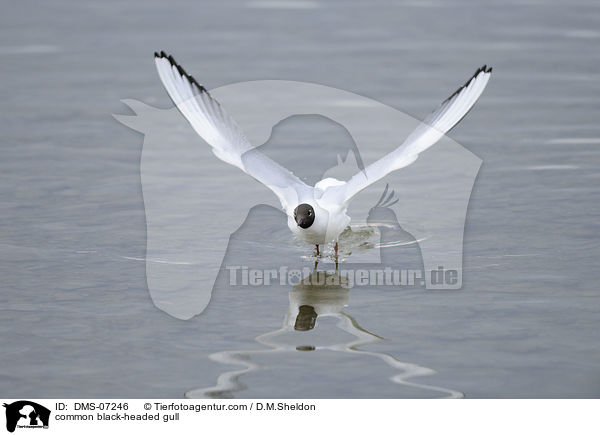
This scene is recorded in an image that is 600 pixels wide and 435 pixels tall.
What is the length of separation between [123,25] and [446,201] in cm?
621

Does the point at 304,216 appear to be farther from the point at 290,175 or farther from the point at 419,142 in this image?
the point at 419,142


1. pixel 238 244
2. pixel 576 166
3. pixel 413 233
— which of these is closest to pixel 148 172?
pixel 238 244

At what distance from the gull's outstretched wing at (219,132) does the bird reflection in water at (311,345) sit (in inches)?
26.1

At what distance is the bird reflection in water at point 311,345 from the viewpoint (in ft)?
17.3

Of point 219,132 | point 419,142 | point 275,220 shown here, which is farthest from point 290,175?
point 419,142

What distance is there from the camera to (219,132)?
23.0 ft

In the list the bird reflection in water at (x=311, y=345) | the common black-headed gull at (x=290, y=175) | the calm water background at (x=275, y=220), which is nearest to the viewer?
the bird reflection in water at (x=311, y=345)

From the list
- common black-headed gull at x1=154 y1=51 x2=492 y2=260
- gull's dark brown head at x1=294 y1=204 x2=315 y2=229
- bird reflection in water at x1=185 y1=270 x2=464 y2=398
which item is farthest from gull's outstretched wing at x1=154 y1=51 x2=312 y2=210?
bird reflection in water at x1=185 y1=270 x2=464 y2=398

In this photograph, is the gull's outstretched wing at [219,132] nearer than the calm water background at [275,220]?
No

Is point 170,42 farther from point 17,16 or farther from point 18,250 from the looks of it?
point 18,250

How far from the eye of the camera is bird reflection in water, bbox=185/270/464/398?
17.3ft

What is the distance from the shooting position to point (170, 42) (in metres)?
11.8

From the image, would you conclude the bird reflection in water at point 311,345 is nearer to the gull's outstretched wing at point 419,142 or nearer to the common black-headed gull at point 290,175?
the common black-headed gull at point 290,175

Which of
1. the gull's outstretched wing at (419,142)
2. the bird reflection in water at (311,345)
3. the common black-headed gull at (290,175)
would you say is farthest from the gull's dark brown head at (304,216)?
the bird reflection in water at (311,345)
